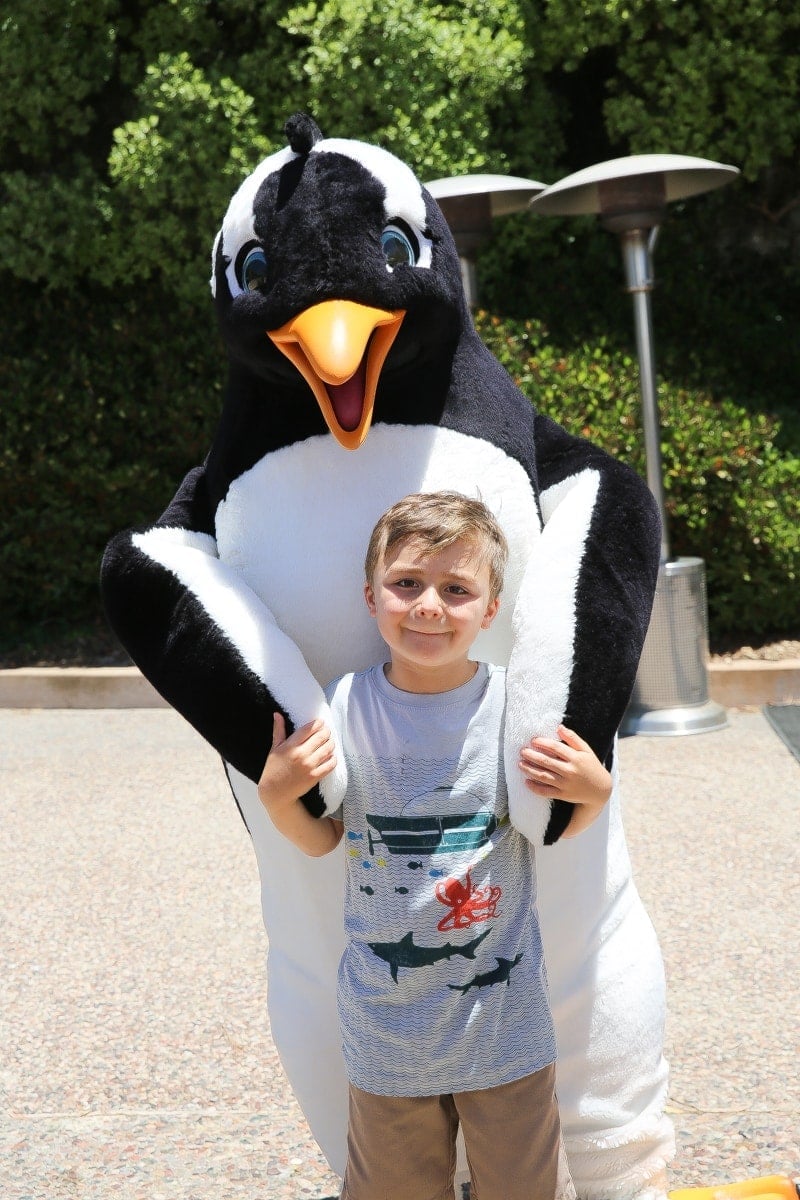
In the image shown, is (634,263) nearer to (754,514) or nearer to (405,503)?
(754,514)

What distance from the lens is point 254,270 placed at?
188 centimetres

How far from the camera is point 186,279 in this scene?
6637 millimetres

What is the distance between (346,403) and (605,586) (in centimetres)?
44

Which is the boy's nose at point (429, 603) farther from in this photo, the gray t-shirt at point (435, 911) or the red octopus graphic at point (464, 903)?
the red octopus graphic at point (464, 903)

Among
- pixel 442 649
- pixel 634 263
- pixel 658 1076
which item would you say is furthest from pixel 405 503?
pixel 634 263

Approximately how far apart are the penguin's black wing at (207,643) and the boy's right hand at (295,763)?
34mm

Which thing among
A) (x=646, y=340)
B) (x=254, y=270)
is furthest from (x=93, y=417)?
(x=254, y=270)

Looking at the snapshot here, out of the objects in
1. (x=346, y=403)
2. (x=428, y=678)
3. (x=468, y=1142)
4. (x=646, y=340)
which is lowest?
(x=468, y=1142)

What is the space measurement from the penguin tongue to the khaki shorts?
2.99 ft

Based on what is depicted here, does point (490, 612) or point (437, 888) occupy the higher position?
point (490, 612)

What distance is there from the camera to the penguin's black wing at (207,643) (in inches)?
68.9

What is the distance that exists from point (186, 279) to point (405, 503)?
5281 mm

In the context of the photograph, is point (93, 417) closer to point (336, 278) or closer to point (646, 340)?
point (646, 340)

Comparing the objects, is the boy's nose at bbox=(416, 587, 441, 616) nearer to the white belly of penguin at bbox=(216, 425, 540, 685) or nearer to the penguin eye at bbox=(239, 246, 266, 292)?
the white belly of penguin at bbox=(216, 425, 540, 685)
